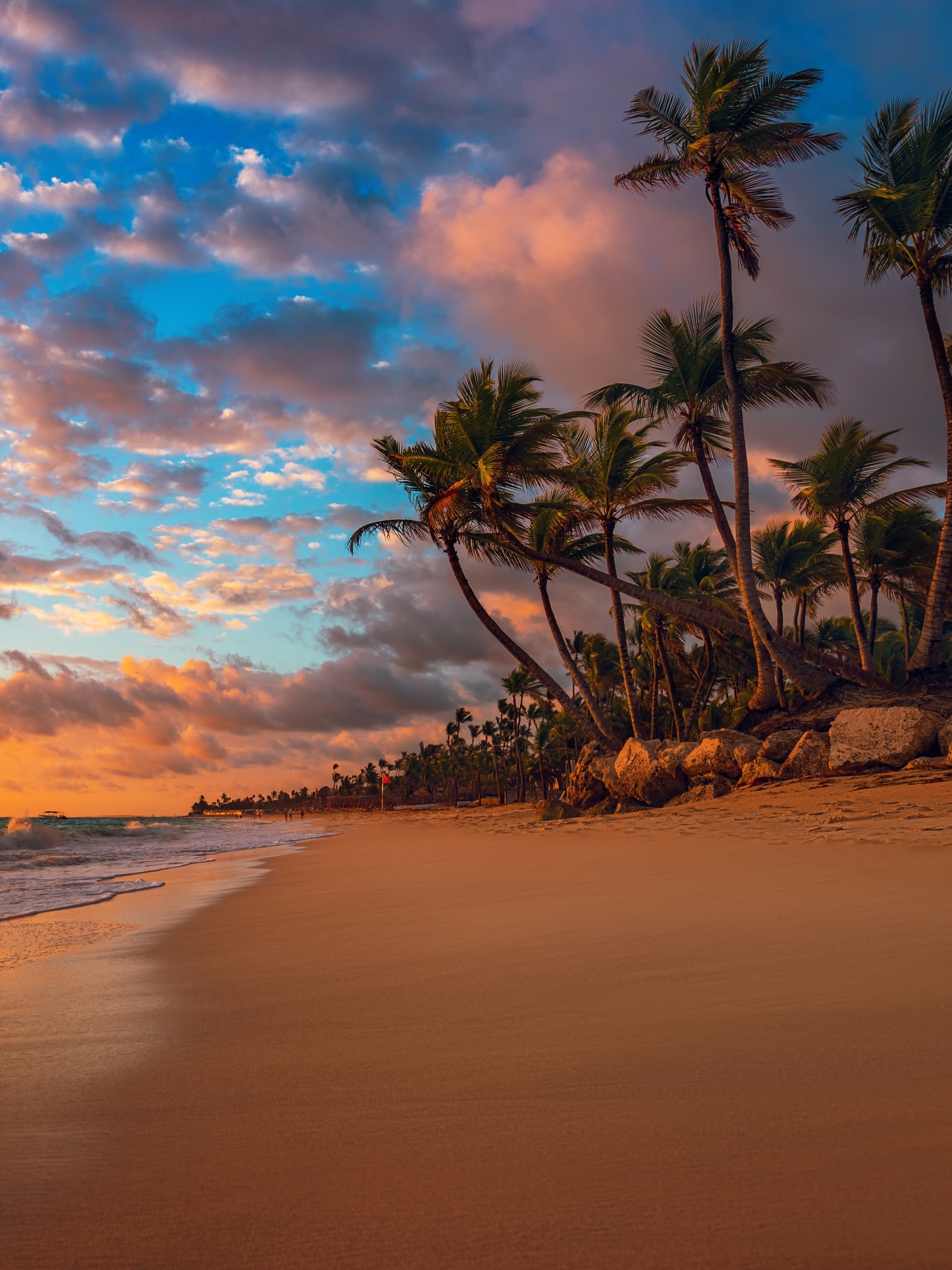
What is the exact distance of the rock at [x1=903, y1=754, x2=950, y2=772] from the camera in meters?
10.7

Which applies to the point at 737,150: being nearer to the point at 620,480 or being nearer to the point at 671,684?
Result: the point at 620,480

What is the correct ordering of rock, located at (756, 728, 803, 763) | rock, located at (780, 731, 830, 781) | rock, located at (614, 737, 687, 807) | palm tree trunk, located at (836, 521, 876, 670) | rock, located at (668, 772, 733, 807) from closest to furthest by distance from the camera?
rock, located at (780, 731, 830, 781)
rock, located at (756, 728, 803, 763)
rock, located at (668, 772, 733, 807)
rock, located at (614, 737, 687, 807)
palm tree trunk, located at (836, 521, 876, 670)

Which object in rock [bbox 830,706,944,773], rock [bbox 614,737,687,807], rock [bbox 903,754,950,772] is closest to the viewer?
rock [bbox 903,754,950,772]

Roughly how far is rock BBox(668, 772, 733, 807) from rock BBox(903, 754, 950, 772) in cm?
338

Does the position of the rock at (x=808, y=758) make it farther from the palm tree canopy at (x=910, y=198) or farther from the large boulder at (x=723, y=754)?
the palm tree canopy at (x=910, y=198)

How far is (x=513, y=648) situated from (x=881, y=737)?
9.23 metres

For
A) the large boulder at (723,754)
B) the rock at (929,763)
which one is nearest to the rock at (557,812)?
the large boulder at (723,754)

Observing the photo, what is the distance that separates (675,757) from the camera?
52.9ft

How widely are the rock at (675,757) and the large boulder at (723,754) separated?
33cm

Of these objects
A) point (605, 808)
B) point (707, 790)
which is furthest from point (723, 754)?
point (605, 808)

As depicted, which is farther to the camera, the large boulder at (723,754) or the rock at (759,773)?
the large boulder at (723,754)

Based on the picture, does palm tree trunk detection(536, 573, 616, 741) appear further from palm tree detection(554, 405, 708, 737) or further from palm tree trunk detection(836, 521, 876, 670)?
palm tree trunk detection(836, 521, 876, 670)

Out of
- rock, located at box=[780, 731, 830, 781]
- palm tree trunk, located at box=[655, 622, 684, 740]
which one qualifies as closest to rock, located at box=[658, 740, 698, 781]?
rock, located at box=[780, 731, 830, 781]

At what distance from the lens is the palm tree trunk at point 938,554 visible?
13.3 m
